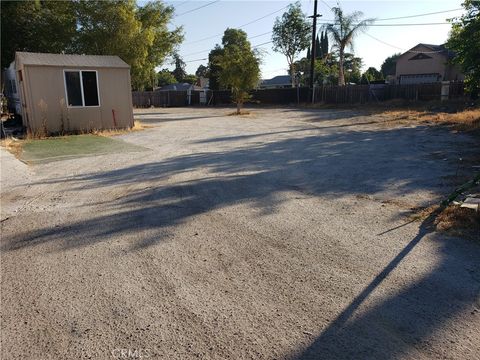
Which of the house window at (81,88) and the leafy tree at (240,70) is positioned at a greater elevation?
the leafy tree at (240,70)

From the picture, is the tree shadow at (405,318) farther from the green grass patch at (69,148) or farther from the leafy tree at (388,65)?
the leafy tree at (388,65)

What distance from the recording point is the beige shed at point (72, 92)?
1380 centimetres

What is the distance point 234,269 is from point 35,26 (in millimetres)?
24965

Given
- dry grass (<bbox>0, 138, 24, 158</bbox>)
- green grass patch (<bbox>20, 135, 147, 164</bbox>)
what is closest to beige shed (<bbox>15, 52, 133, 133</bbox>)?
green grass patch (<bbox>20, 135, 147, 164</bbox>)

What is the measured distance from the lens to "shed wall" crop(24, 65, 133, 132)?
1379 cm

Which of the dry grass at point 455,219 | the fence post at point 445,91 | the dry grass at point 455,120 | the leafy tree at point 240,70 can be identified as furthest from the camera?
the leafy tree at point 240,70

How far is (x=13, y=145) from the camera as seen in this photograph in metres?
11.8

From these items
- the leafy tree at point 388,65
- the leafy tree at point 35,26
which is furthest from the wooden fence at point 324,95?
the leafy tree at point 388,65

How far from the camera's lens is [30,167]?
8.54 meters

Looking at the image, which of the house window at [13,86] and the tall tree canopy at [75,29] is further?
the tall tree canopy at [75,29]

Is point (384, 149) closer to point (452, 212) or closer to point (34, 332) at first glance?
point (452, 212)

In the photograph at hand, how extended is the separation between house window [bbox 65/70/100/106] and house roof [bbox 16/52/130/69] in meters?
0.31

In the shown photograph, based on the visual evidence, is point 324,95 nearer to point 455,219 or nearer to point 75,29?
point 75,29

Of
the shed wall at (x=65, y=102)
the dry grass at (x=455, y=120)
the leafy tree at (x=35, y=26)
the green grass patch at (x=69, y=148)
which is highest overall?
the leafy tree at (x=35, y=26)
